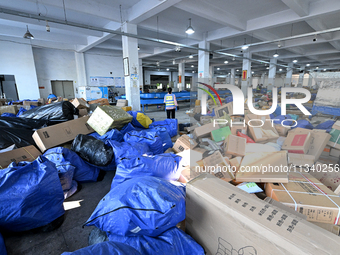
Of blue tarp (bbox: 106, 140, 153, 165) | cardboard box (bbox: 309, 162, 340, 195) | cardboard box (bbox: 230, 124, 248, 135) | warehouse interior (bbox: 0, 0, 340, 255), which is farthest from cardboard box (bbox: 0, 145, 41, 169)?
cardboard box (bbox: 309, 162, 340, 195)

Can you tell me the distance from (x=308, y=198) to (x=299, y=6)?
5480mm

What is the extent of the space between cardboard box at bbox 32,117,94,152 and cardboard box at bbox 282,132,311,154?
301 centimetres

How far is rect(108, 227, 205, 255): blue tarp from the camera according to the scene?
36.5 inches

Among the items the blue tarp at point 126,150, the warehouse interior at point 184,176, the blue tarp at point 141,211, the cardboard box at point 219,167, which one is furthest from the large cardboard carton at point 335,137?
the blue tarp at point 126,150

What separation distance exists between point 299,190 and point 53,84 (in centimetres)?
1200

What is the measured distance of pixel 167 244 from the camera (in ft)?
3.11

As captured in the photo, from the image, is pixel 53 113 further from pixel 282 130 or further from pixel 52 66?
pixel 52 66

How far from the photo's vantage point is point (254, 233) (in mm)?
744

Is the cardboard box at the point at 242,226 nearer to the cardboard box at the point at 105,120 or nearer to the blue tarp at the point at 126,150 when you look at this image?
the blue tarp at the point at 126,150

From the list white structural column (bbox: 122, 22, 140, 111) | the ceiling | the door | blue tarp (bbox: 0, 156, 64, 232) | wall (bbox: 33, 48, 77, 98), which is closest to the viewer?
blue tarp (bbox: 0, 156, 64, 232)

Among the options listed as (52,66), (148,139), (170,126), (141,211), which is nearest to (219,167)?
(141,211)

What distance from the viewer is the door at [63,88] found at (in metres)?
10.2

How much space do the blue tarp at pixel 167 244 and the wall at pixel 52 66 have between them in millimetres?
11170

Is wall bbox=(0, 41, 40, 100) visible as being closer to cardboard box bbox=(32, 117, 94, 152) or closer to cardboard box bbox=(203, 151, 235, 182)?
cardboard box bbox=(32, 117, 94, 152)
